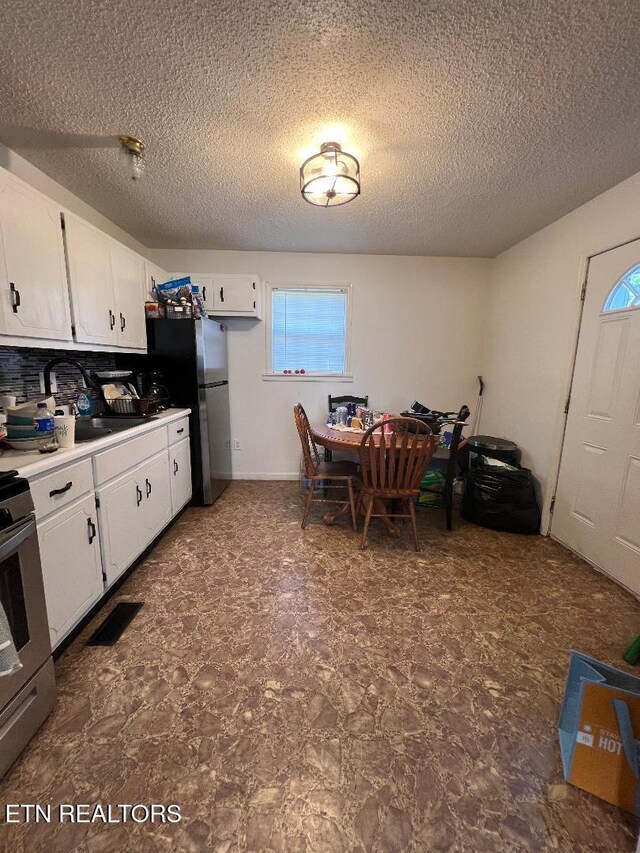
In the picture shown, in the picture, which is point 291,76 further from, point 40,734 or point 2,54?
point 40,734

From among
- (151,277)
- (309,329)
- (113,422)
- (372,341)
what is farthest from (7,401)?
(372,341)

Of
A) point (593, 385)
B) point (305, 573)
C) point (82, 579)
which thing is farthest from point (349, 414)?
point (82, 579)

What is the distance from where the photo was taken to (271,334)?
11.5 feet

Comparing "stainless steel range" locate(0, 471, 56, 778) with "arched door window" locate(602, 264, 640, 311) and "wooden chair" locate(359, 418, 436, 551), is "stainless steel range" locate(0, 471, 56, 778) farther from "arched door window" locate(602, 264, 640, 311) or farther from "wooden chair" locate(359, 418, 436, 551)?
"arched door window" locate(602, 264, 640, 311)

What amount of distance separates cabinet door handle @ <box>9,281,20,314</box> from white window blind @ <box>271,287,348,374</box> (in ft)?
7.28

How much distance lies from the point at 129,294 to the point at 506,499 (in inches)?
131

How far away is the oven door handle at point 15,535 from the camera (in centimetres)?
99

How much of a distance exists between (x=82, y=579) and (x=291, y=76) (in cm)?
236

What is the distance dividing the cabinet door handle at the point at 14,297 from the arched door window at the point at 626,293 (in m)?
3.32

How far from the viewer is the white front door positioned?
192 centimetres

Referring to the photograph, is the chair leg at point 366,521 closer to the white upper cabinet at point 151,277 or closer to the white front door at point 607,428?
the white front door at point 607,428

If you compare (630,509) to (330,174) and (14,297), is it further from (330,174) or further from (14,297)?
(14,297)

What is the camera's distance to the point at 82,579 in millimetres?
1509

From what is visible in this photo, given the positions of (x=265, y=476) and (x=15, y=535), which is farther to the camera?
(x=265, y=476)
